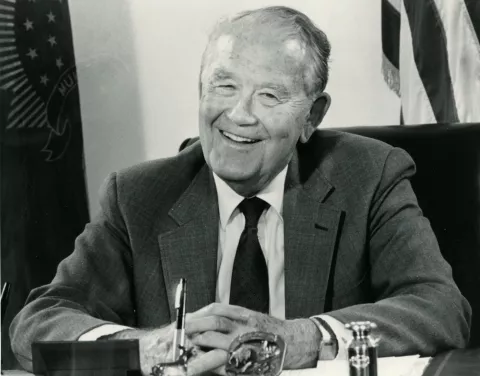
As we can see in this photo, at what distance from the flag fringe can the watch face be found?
5.42 feet

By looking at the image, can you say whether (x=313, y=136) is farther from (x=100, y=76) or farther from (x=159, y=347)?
(x=100, y=76)

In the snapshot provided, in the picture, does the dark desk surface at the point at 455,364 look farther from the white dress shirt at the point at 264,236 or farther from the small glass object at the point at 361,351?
the white dress shirt at the point at 264,236

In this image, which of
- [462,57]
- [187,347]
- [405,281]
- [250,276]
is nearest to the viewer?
[187,347]

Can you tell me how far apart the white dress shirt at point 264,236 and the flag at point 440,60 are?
0.85 m

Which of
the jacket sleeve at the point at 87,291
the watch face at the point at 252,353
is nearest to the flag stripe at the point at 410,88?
the jacket sleeve at the point at 87,291

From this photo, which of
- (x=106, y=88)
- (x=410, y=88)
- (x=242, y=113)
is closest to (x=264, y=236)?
(x=242, y=113)

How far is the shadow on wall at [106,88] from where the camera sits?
2775mm

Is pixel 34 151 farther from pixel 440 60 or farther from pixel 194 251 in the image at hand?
pixel 440 60

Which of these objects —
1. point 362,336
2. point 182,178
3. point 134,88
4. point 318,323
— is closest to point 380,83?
point 134,88

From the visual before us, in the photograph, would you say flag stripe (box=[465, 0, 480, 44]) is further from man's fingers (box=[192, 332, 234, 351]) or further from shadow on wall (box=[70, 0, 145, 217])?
man's fingers (box=[192, 332, 234, 351])

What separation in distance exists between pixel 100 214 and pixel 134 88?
0.99m

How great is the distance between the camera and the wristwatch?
144cm

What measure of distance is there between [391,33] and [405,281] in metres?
1.18

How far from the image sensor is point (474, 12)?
2.54 metres
